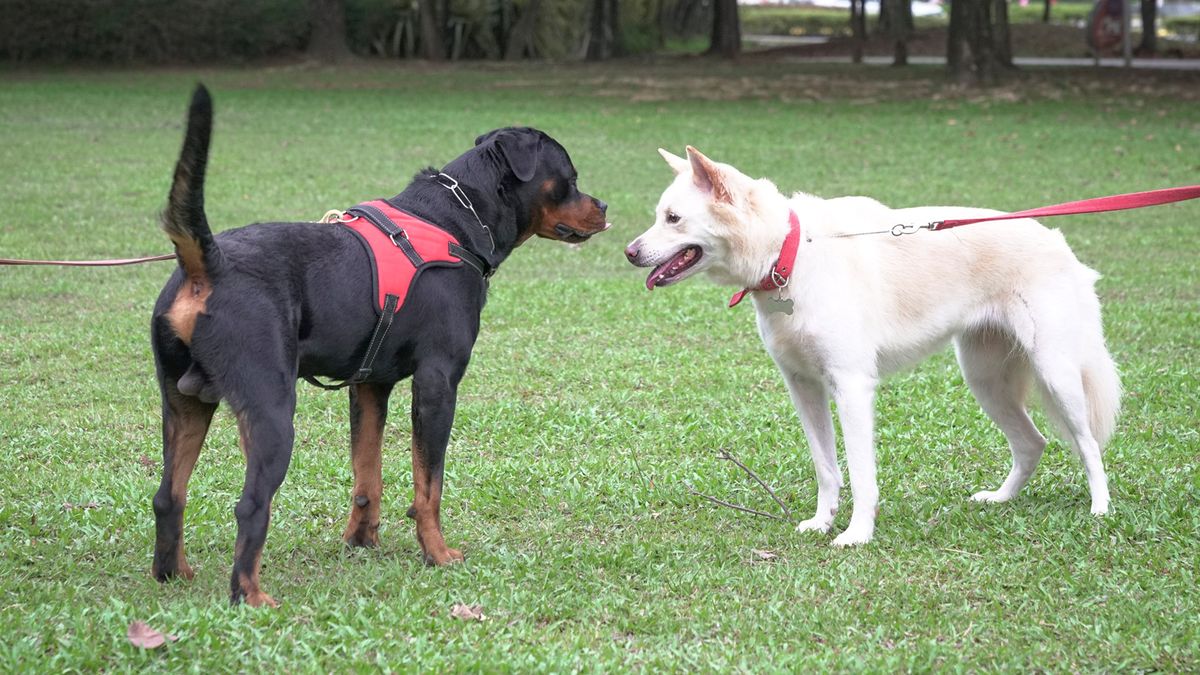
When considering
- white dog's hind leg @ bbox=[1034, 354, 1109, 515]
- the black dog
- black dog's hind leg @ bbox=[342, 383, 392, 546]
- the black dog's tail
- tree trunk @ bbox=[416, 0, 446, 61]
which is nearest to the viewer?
the black dog's tail

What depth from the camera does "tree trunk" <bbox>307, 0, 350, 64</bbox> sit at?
37125mm

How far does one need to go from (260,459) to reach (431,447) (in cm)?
83

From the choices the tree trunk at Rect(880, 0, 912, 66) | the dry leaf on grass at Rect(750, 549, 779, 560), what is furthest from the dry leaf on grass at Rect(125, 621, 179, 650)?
the tree trunk at Rect(880, 0, 912, 66)

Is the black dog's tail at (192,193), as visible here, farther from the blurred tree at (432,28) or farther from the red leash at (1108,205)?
the blurred tree at (432,28)

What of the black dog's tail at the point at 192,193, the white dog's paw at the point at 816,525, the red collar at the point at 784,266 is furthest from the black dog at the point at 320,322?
the white dog's paw at the point at 816,525

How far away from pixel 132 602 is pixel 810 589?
8.17ft

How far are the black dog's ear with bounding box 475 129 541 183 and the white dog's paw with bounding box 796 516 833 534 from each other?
193 centimetres

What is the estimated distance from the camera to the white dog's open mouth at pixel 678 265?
5328 millimetres

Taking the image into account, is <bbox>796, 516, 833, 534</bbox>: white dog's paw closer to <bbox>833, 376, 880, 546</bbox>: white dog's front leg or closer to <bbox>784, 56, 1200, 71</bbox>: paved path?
<bbox>833, 376, 880, 546</bbox>: white dog's front leg

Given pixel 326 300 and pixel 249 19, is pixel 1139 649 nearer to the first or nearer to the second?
pixel 326 300

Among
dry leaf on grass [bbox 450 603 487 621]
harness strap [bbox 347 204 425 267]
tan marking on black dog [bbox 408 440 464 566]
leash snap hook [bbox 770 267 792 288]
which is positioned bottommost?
dry leaf on grass [bbox 450 603 487 621]

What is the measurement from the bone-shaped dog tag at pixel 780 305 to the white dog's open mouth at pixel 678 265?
36 centimetres

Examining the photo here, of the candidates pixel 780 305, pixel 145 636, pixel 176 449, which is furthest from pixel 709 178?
pixel 145 636

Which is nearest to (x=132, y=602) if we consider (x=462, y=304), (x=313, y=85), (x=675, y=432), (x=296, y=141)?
(x=462, y=304)
